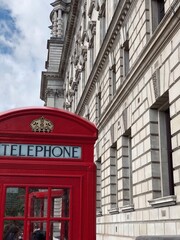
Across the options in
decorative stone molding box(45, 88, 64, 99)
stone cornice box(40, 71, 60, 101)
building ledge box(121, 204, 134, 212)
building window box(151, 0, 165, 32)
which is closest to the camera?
building window box(151, 0, 165, 32)

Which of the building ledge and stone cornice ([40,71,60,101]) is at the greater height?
stone cornice ([40,71,60,101])

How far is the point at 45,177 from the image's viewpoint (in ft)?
14.3

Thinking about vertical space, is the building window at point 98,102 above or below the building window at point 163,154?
above

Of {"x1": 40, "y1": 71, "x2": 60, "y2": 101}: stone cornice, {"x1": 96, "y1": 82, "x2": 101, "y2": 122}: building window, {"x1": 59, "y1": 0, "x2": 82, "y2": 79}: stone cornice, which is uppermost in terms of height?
{"x1": 40, "y1": 71, "x2": 60, "y2": 101}: stone cornice

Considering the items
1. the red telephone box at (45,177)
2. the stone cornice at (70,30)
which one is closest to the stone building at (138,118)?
the red telephone box at (45,177)

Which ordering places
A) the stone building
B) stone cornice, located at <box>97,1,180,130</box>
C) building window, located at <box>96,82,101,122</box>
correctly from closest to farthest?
stone cornice, located at <box>97,1,180,130</box>, the stone building, building window, located at <box>96,82,101,122</box>

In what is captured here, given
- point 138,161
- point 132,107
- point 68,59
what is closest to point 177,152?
point 138,161

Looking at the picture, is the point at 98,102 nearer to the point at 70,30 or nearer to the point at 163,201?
the point at 163,201

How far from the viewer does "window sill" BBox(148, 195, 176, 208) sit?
10081 millimetres

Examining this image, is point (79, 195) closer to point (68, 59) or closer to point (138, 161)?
point (138, 161)

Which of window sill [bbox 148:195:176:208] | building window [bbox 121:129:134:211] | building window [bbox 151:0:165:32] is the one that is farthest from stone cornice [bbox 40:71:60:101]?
window sill [bbox 148:195:176:208]

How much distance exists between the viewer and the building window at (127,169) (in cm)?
1539

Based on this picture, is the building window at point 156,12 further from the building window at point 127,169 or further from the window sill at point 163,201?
the window sill at point 163,201

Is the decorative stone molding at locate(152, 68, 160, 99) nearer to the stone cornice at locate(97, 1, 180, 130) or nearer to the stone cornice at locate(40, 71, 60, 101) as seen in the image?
the stone cornice at locate(97, 1, 180, 130)
